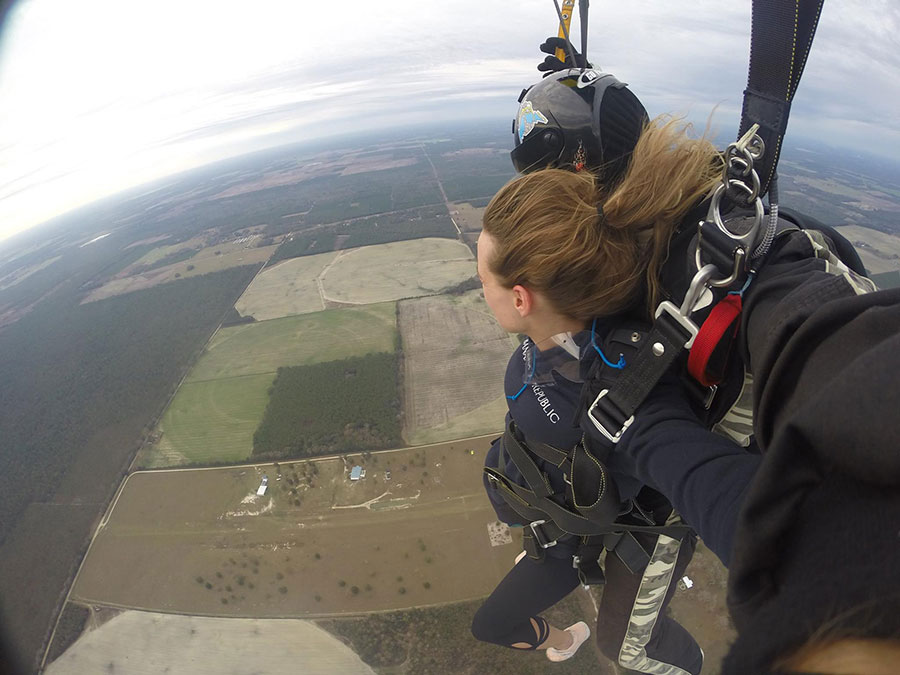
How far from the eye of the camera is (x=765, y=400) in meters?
0.69

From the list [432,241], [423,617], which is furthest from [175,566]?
[432,241]

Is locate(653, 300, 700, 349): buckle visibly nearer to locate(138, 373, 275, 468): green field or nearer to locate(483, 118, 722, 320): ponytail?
locate(483, 118, 722, 320): ponytail

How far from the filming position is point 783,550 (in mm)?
502

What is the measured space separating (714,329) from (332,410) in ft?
46.6

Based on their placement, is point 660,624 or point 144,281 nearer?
point 660,624

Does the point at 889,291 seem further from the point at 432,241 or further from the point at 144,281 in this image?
the point at 144,281

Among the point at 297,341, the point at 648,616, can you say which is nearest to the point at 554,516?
the point at 648,616

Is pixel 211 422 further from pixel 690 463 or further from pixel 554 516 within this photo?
pixel 690 463

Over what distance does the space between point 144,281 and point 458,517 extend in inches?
1421

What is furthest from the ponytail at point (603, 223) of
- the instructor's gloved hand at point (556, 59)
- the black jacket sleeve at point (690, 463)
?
the instructor's gloved hand at point (556, 59)

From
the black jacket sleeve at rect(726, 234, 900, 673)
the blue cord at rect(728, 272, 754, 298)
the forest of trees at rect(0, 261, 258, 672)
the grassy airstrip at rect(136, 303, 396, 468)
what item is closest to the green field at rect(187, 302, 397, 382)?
the grassy airstrip at rect(136, 303, 396, 468)

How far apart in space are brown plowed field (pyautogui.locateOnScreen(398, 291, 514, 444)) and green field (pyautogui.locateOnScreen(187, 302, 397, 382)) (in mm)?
1398

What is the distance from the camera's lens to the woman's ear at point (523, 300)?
1279mm

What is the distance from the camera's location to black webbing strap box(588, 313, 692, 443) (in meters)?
1.05
